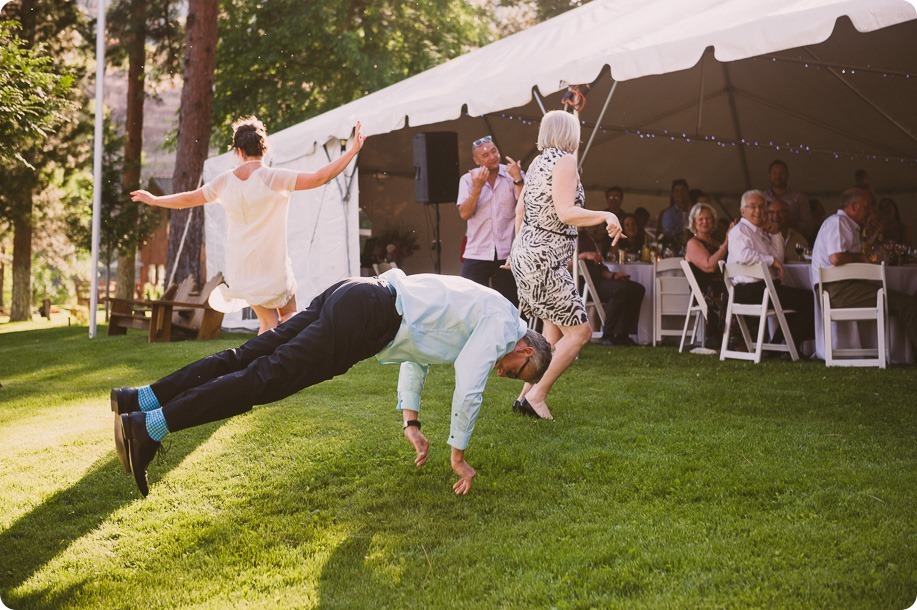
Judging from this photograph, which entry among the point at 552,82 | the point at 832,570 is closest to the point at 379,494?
the point at 832,570

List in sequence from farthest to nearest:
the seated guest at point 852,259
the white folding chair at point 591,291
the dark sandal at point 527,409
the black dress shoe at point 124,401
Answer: the white folding chair at point 591,291 → the seated guest at point 852,259 → the dark sandal at point 527,409 → the black dress shoe at point 124,401

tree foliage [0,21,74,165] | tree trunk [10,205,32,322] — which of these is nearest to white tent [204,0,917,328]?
tree foliage [0,21,74,165]

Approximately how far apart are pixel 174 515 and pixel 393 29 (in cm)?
1882

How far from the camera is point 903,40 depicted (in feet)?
28.0

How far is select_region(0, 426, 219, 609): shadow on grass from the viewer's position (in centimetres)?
340

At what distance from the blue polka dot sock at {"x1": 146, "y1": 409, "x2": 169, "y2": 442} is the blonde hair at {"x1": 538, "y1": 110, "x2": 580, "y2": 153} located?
9.25 ft

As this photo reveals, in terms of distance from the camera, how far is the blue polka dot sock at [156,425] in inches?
127

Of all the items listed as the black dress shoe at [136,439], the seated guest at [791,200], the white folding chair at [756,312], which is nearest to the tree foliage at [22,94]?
the black dress shoe at [136,439]

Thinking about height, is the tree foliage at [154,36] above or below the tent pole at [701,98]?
above

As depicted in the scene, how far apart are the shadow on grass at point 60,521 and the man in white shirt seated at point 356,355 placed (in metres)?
0.65

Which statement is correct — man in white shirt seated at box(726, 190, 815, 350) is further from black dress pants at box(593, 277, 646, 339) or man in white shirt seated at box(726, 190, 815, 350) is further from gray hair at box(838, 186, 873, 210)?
black dress pants at box(593, 277, 646, 339)

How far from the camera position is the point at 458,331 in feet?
11.9

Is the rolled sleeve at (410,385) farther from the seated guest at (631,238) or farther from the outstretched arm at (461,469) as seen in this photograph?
the seated guest at (631,238)

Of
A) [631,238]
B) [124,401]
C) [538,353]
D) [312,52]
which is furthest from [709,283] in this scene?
[312,52]
